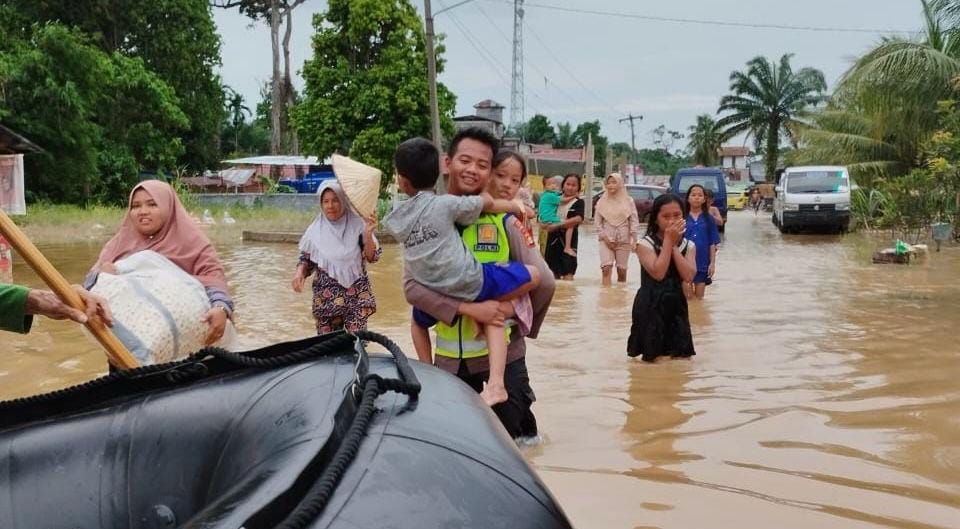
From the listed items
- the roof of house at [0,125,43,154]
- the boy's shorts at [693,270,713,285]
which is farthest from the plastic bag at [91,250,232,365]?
the roof of house at [0,125,43,154]

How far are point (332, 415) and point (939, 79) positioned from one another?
60.5ft

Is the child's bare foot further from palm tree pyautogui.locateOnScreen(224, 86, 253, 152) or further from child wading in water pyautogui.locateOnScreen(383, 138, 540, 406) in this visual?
palm tree pyautogui.locateOnScreen(224, 86, 253, 152)

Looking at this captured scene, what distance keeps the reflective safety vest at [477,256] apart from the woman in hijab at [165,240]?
93cm

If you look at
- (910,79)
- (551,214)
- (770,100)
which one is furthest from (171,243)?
(770,100)

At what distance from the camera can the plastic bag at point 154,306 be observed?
131 inches

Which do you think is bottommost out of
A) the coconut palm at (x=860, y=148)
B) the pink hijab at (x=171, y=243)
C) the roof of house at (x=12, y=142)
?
the pink hijab at (x=171, y=243)

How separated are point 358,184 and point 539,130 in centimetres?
7187

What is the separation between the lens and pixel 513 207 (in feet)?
11.8

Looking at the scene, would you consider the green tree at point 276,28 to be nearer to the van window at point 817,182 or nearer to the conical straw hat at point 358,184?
the van window at point 817,182

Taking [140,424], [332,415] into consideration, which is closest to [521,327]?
[140,424]

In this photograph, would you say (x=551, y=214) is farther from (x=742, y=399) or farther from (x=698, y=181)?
(x=698, y=181)

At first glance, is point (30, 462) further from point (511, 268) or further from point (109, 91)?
point (109, 91)

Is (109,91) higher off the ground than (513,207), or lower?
higher

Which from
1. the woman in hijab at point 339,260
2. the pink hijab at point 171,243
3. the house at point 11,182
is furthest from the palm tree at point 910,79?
the house at point 11,182
